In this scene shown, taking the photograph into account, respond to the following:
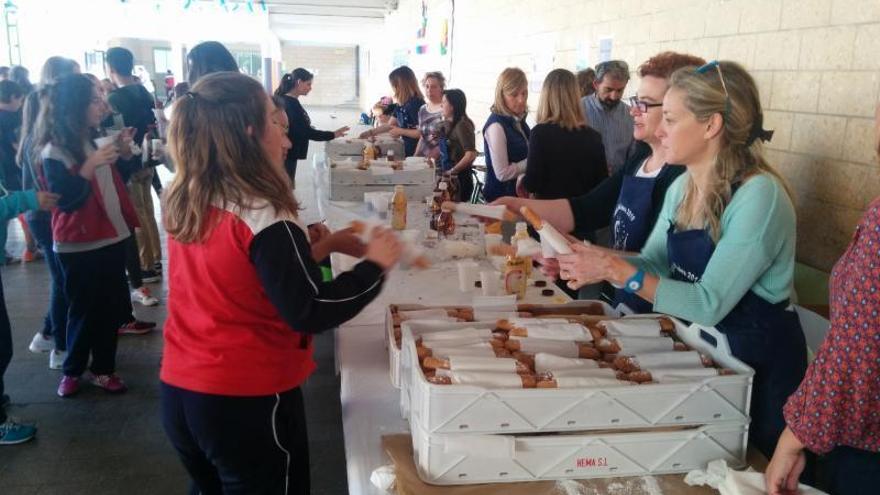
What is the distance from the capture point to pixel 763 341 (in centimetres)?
139

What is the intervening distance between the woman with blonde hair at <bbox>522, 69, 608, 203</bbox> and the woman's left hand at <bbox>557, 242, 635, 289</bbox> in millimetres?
2183

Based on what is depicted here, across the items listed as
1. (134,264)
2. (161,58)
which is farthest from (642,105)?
(161,58)

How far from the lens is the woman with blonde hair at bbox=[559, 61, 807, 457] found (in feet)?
4.42

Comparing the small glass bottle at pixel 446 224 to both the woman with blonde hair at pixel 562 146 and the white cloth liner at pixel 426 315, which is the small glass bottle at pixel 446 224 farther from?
the white cloth liner at pixel 426 315

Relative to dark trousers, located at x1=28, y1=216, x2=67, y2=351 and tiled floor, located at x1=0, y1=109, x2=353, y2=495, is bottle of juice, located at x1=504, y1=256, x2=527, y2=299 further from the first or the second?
dark trousers, located at x1=28, y1=216, x2=67, y2=351

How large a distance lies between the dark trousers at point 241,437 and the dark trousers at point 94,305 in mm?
1844

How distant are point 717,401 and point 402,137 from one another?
483 cm

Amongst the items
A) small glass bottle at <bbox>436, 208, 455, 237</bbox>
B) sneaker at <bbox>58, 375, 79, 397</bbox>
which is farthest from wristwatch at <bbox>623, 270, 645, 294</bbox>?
sneaker at <bbox>58, 375, 79, 397</bbox>

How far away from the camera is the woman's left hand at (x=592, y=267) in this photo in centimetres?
142

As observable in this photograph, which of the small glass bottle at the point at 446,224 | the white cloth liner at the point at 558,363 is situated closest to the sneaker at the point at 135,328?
the small glass bottle at the point at 446,224

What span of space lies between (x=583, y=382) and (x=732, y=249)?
447mm

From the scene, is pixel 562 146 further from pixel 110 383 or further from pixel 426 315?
pixel 110 383

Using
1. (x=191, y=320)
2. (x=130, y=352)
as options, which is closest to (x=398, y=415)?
(x=191, y=320)

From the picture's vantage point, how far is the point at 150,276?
4.96m
